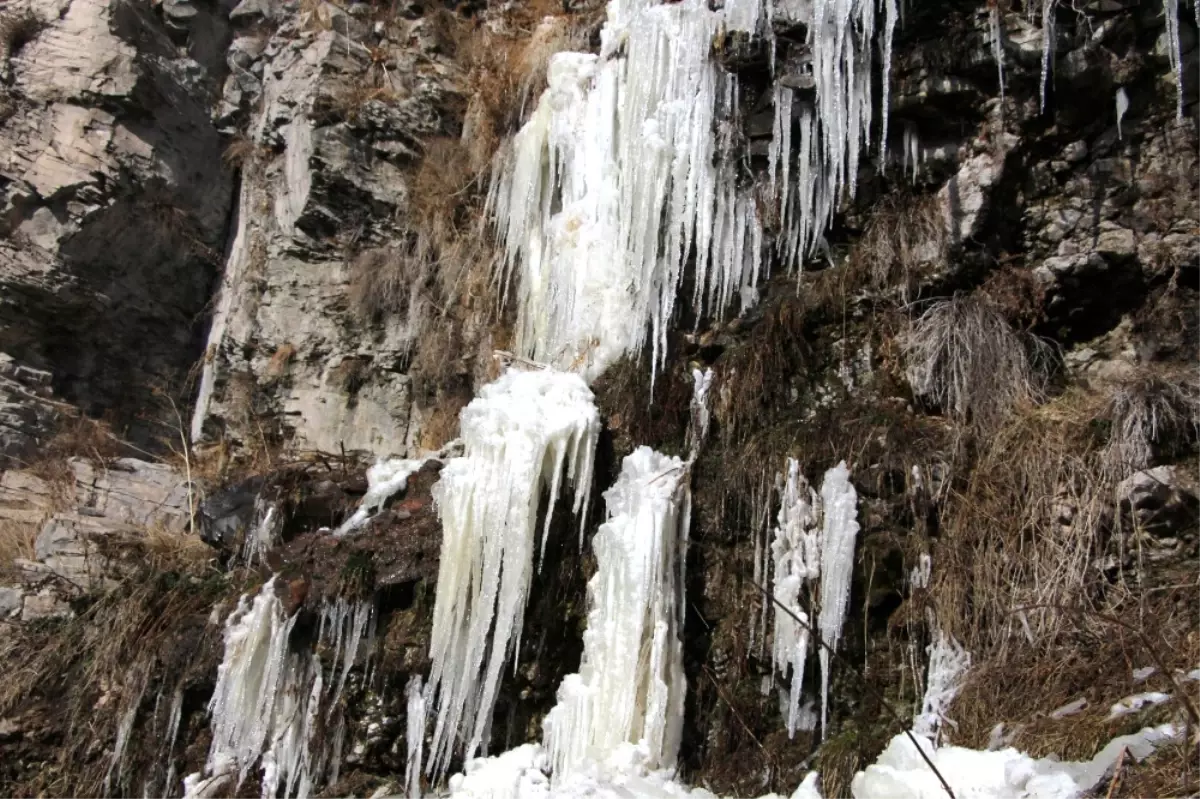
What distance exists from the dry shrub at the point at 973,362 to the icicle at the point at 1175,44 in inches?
45.4

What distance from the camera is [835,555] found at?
3803 millimetres

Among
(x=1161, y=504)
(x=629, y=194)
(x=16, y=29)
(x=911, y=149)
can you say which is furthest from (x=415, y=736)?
(x=16, y=29)

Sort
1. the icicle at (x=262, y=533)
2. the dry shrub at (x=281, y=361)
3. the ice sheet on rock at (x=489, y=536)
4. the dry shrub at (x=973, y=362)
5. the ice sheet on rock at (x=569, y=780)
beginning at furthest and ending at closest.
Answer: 1. the dry shrub at (x=281, y=361)
2. the icicle at (x=262, y=533)
3. the dry shrub at (x=973, y=362)
4. the ice sheet on rock at (x=489, y=536)
5. the ice sheet on rock at (x=569, y=780)

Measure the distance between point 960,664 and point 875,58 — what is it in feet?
9.63

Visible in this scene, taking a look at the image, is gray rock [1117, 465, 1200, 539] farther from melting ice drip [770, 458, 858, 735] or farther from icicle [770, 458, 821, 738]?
icicle [770, 458, 821, 738]

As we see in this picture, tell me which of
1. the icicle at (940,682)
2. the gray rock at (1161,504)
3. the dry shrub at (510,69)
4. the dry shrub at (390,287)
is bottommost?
the icicle at (940,682)

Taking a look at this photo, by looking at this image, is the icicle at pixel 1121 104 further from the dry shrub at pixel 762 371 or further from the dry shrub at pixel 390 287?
the dry shrub at pixel 390 287

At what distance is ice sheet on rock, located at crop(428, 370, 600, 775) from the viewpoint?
3.99 meters

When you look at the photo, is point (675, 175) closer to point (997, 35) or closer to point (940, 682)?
point (997, 35)

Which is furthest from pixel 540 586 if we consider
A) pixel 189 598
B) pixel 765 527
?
pixel 189 598

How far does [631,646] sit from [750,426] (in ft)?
4.10

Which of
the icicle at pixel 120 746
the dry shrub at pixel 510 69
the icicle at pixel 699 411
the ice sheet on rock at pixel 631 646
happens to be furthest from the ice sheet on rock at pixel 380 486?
the dry shrub at pixel 510 69

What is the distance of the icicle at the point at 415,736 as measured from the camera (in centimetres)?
407

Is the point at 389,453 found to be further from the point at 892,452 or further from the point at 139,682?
the point at 892,452
